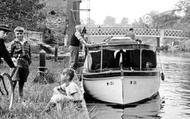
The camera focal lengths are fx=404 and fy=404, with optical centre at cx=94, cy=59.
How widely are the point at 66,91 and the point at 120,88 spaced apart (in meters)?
3.48

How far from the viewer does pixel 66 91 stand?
934 centimetres

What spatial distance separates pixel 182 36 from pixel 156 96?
201 ft

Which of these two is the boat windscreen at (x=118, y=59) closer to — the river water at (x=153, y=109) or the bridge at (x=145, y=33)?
the river water at (x=153, y=109)

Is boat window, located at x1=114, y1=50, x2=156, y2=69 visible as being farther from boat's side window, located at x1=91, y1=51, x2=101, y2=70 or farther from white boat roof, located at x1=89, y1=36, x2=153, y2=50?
boat's side window, located at x1=91, y1=51, x2=101, y2=70

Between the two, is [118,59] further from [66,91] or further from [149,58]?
[66,91]

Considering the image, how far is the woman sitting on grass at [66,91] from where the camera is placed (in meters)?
9.09


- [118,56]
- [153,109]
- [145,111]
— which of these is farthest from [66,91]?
[118,56]

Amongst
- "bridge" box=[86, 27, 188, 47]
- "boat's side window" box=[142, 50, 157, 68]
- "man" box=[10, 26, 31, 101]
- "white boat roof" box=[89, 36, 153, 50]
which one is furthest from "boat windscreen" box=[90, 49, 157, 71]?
"bridge" box=[86, 27, 188, 47]

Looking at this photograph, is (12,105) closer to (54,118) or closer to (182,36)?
(54,118)

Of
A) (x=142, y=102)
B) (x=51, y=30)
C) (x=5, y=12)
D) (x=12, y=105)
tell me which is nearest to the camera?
(x=12, y=105)

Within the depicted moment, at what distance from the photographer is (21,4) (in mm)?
20281

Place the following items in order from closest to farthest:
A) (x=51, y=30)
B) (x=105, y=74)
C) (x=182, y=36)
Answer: (x=105, y=74), (x=51, y=30), (x=182, y=36)

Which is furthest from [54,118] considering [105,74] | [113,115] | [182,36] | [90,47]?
[182,36]

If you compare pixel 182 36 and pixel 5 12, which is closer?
pixel 5 12
